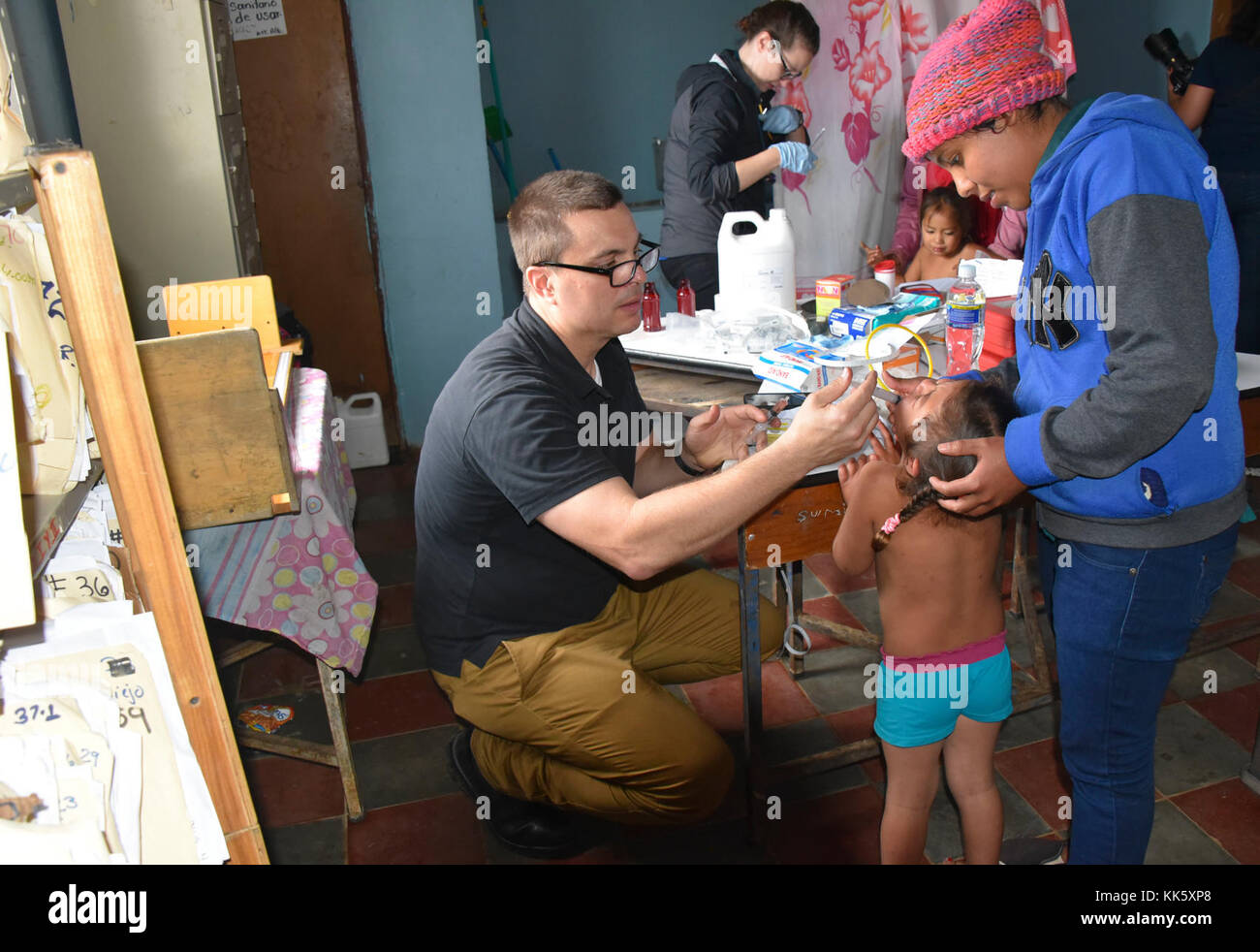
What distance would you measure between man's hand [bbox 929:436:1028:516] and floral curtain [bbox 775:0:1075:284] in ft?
9.84

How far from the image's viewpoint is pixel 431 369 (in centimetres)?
438

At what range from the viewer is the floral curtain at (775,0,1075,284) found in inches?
160

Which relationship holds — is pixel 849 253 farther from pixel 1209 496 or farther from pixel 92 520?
pixel 92 520

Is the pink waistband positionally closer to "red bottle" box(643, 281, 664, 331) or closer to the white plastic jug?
the white plastic jug

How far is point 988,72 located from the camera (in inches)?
55.9

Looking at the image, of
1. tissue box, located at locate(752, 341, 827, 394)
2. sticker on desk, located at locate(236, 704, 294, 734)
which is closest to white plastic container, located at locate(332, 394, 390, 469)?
sticker on desk, located at locate(236, 704, 294, 734)

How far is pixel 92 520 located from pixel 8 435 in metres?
0.49

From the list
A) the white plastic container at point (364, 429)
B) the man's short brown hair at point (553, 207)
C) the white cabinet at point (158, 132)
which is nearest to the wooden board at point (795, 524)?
the man's short brown hair at point (553, 207)

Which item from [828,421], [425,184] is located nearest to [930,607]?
[828,421]

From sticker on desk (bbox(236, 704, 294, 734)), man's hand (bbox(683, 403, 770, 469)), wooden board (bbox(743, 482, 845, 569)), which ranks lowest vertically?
sticker on desk (bbox(236, 704, 294, 734))

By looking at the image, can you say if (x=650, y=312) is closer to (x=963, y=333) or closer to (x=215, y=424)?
(x=963, y=333)

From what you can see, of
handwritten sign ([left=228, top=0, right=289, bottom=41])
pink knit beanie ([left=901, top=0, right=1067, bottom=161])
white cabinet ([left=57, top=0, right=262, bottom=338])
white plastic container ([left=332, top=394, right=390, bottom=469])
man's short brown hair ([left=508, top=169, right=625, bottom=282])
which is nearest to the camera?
pink knit beanie ([left=901, top=0, right=1067, bottom=161])

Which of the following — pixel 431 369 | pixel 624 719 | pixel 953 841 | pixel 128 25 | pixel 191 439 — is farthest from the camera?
pixel 431 369

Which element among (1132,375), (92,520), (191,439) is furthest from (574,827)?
(1132,375)
